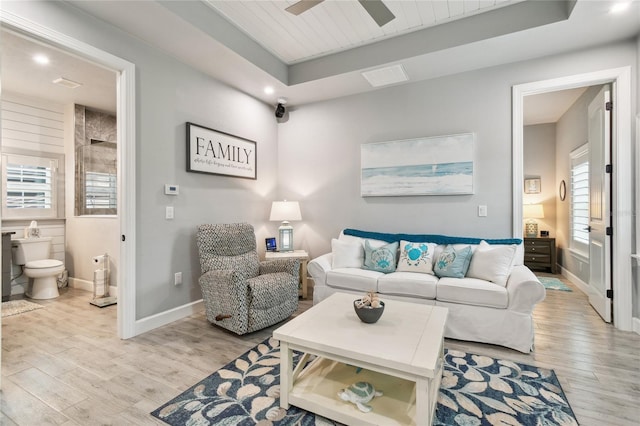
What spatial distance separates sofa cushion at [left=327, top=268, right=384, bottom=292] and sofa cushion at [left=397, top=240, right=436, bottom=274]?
273mm

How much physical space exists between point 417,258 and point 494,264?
68 cm

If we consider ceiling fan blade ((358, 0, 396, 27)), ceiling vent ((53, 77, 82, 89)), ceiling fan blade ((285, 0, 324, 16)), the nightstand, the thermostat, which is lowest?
the nightstand

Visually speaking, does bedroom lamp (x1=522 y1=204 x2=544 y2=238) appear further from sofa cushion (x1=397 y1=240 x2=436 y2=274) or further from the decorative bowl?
the decorative bowl

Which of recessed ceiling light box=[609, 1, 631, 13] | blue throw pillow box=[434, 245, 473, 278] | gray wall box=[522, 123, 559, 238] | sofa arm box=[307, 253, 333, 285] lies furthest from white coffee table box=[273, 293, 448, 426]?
gray wall box=[522, 123, 559, 238]

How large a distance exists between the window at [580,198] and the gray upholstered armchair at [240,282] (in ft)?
12.9

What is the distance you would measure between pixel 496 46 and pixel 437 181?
1.39 meters

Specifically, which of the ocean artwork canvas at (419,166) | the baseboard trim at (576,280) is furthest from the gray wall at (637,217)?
the ocean artwork canvas at (419,166)

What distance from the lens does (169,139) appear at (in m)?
2.98

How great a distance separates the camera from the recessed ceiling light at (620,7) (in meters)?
2.24

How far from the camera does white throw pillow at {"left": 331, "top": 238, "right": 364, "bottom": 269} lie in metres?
3.34

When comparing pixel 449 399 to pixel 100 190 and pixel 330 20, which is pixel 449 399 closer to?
pixel 330 20

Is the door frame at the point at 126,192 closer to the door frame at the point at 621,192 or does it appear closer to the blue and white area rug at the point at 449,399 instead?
the blue and white area rug at the point at 449,399

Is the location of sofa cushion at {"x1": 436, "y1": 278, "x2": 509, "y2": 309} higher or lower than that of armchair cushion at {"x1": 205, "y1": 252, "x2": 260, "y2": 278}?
lower

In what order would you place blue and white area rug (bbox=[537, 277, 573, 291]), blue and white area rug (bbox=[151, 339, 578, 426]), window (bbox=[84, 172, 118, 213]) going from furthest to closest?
window (bbox=[84, 172, 118, 213]) → blue and white area rug (bbox=[537, 277, 573, 291]) → blue and white area rug (bbox=[151, 339, 578, 426])
